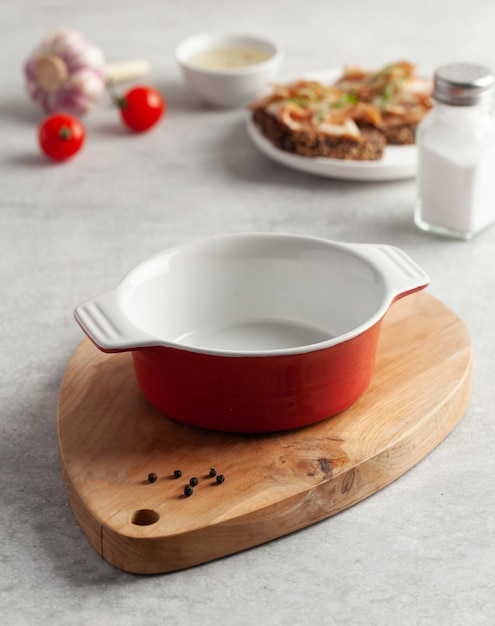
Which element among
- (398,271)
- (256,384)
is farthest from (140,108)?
(256,384)

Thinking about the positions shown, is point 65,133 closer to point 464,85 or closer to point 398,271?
point 464,85

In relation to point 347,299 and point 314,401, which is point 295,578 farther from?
point 347,299

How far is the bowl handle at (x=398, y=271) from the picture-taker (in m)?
1.21

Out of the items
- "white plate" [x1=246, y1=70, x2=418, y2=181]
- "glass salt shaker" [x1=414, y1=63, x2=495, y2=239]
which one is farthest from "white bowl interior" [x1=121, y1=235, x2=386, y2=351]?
"white plate" [x1=246, y1=70, x2=418, y2=181]

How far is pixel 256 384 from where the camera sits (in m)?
1.12


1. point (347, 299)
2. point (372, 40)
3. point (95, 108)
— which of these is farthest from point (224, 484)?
point (372, 40)

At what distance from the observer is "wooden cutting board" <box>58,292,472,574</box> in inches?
41.7

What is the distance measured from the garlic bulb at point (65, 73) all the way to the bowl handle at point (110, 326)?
1276mm

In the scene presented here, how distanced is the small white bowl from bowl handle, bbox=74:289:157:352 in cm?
127

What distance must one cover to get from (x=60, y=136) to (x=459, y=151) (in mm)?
875

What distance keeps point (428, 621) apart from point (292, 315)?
1.67ft

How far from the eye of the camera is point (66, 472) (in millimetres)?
1144

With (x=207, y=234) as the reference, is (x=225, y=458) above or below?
above

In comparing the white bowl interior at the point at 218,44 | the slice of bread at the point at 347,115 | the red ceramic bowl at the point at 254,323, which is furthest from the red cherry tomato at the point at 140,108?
the red ceramic bowl at the point at 254,323
